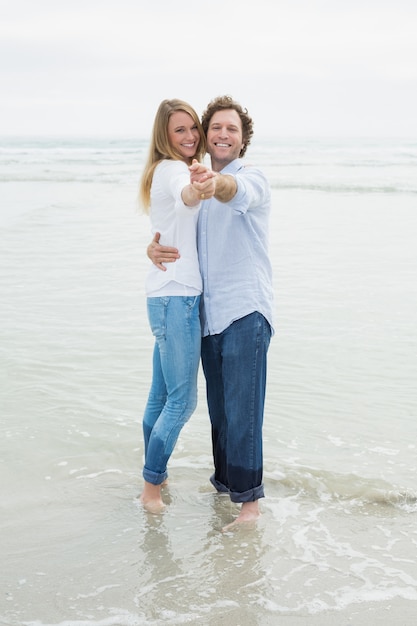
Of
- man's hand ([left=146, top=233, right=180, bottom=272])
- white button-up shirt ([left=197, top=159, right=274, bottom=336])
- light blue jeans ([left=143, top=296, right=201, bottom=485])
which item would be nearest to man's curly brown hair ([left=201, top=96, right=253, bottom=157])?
white button-up shirt ([left=197, top=159, right=274, bottom=336])

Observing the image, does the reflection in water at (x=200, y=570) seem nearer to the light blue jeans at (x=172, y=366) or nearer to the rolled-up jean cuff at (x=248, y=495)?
the rolled-up jean cuff at (x=248, y=495)

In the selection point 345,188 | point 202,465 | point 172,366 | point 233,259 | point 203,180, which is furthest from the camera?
point 345,188

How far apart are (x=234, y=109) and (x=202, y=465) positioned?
186cm

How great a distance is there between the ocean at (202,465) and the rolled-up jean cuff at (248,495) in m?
0.12

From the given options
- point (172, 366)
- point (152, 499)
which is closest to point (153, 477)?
point (152, 499)

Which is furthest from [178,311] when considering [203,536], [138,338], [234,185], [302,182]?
[302,182]

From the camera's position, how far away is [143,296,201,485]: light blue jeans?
3.56 metres

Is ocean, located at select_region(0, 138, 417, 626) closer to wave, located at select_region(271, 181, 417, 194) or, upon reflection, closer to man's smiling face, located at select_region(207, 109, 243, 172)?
man's smiling face, located at select_region(207, 109, 243, 172)

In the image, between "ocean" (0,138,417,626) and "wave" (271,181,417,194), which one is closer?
"ocean" (0,138,417,626)

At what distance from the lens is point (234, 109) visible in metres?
3.60

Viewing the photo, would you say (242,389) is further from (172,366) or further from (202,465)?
(202,465)

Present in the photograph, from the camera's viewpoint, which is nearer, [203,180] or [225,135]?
[203,180]

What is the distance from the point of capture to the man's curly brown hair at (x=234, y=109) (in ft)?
11.8

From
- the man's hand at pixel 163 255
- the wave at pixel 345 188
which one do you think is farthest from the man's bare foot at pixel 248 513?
the wave at pixel 345 188
